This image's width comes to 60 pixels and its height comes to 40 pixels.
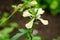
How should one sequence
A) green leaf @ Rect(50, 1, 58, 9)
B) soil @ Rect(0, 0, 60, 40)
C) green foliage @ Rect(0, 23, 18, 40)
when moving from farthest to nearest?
green leaf @ Rect(50, 1, 58, 9) → soil @ Rect(0, 0, 60, 40) → green foliage @ Rect(0, 23, 18, 40)

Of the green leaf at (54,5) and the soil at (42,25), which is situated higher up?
the green leaf at (54,5)

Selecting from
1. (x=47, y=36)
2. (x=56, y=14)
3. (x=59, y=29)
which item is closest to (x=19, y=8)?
(x=47, y=36)

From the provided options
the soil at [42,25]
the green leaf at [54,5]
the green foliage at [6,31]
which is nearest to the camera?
the green foliage at [6,31]

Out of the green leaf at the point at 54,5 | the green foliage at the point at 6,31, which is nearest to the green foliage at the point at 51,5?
the green leaf at the point at 54,5

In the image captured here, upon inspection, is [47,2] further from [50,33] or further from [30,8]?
[30,8]

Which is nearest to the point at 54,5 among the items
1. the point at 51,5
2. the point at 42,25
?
the point at 51,5

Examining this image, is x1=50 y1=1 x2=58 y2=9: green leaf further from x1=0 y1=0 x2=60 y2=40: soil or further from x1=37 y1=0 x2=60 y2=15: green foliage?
x1=0 y1=0 x2=60 y2=40: soil

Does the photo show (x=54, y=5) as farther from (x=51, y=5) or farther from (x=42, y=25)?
(x=42, y=25)

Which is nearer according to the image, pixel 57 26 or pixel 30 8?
pixel 30 8

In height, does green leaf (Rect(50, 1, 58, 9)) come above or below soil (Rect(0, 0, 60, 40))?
above

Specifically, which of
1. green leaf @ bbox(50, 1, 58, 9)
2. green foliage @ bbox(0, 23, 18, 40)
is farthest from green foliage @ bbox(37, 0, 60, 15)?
green foliage @ bbox(0, 23, 18, 40)

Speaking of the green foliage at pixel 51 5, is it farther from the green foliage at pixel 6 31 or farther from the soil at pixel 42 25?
the green foliage at pixel 6 31
